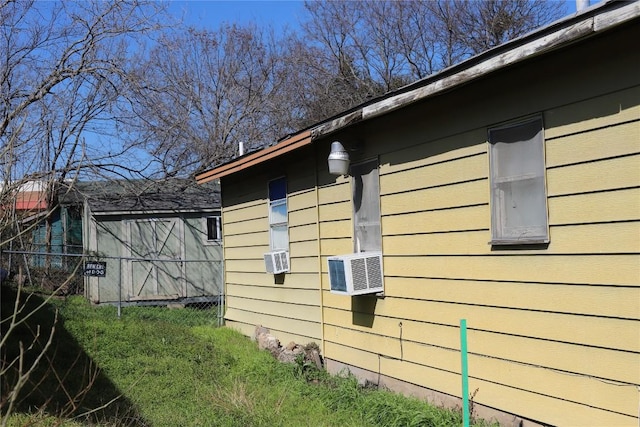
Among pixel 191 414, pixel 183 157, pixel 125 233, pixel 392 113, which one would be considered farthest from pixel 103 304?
pixel 392 113

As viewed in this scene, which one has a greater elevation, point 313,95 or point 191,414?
point 313,95

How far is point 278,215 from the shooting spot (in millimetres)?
9242

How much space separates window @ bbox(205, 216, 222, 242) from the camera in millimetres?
16188

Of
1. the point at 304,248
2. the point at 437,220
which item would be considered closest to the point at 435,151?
the point at 437,220

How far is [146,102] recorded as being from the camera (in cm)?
1571

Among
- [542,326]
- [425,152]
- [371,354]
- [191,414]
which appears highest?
[425,152]

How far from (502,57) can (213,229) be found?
12673 millimetres

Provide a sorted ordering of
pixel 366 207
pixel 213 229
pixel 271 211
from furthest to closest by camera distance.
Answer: pixel 213 229
pixel 271 211
pixel 366 207

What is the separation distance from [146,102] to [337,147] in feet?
33.7

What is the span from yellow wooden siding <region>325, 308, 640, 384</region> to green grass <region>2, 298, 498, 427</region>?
0.58 metres

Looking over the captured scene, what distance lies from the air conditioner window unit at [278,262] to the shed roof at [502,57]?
2186mm

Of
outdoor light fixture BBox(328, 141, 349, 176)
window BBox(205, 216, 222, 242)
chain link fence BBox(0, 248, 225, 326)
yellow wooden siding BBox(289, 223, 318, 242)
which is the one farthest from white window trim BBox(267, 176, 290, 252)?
window BBox(205, 216, 222, 242)

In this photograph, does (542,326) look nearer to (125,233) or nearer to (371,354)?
(371,354)

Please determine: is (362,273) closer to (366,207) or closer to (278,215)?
(366,207)
